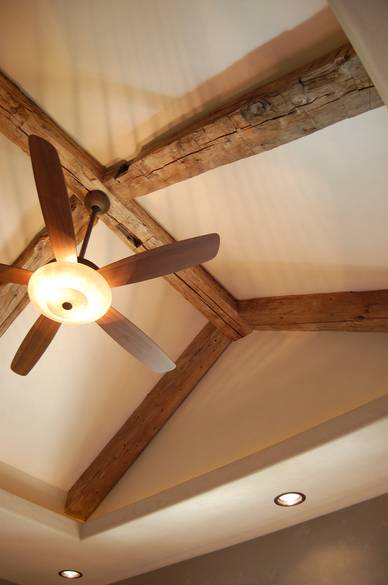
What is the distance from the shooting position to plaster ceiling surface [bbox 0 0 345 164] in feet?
5.84

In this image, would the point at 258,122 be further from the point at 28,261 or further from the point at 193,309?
the point at 193,309

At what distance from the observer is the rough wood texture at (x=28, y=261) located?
2686mm

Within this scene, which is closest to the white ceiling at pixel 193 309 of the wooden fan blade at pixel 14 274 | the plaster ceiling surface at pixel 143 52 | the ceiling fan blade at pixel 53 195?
the plaster ceiling surface at pixel 143 52

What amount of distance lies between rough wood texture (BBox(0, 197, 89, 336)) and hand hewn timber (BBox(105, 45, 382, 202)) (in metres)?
0.32

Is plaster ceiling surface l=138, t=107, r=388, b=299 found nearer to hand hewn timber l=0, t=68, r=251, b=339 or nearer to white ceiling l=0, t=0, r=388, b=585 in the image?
white ceiling l=0, t=0, r=388, b=585

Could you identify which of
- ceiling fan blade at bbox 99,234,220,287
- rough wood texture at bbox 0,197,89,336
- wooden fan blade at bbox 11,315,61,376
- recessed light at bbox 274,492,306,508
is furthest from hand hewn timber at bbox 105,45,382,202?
recessed light at bbox 274,492,306,508

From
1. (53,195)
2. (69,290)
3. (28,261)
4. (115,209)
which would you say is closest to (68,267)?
(69,290)

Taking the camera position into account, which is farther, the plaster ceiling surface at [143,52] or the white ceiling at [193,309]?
the white ceiling at [193,309]

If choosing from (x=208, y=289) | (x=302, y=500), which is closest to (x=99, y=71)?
(x=208, y=289)

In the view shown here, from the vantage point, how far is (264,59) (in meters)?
1.89

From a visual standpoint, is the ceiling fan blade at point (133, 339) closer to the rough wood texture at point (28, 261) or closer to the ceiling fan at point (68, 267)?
the ceiling fan at point (68, 267)

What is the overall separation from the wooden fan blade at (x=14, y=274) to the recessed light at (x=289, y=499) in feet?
5.98

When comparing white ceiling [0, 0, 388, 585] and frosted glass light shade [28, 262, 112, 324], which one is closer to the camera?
frosted glass light shade [28, 262, 112, 324]

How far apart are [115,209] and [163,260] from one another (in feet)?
2.75
